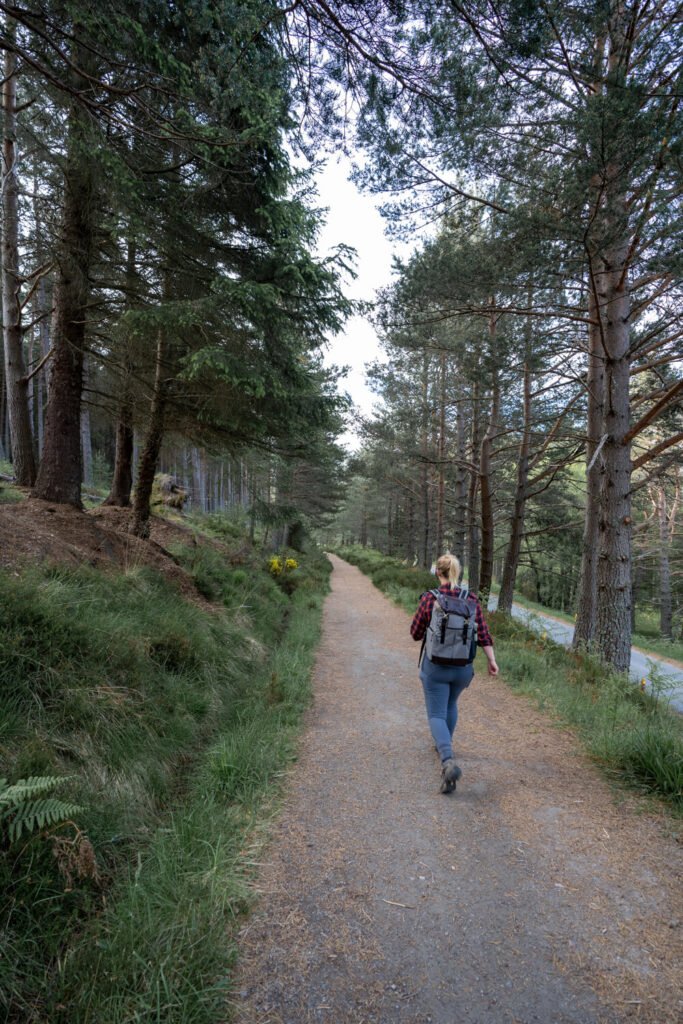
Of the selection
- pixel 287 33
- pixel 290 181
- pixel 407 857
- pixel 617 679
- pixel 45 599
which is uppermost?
pixel 290 181

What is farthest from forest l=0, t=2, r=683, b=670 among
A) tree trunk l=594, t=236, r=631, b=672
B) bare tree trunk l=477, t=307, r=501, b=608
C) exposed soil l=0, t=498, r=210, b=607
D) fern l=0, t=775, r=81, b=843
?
fern l=0, t=775, r=81, b=843

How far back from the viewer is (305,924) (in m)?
2.24

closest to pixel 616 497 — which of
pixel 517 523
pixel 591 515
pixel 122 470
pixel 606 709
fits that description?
pixel 606 709

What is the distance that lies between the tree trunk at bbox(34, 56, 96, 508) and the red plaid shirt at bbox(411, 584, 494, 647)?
19.7 ft

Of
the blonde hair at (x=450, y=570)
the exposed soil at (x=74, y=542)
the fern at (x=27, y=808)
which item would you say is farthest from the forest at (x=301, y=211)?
the fern at (x=27, y=808)

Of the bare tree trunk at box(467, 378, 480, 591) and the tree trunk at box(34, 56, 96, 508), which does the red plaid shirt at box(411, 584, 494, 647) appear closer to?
the tree trunk at box(34, 56, 96, 508)

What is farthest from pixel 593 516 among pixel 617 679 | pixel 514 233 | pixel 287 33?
pixel 287 33

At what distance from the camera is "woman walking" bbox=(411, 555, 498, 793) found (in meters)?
3.58

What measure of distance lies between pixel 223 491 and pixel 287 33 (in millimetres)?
28599

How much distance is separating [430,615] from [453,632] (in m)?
0.29

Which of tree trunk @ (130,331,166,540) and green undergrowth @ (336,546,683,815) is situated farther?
tree trunk @ (130,331,166,540)

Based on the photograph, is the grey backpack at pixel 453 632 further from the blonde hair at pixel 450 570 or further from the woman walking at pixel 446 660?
the blonde hair at pixel 450 570

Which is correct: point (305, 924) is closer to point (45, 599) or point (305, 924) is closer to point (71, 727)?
point (71, 727)

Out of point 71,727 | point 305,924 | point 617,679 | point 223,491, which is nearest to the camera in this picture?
point 305,924
